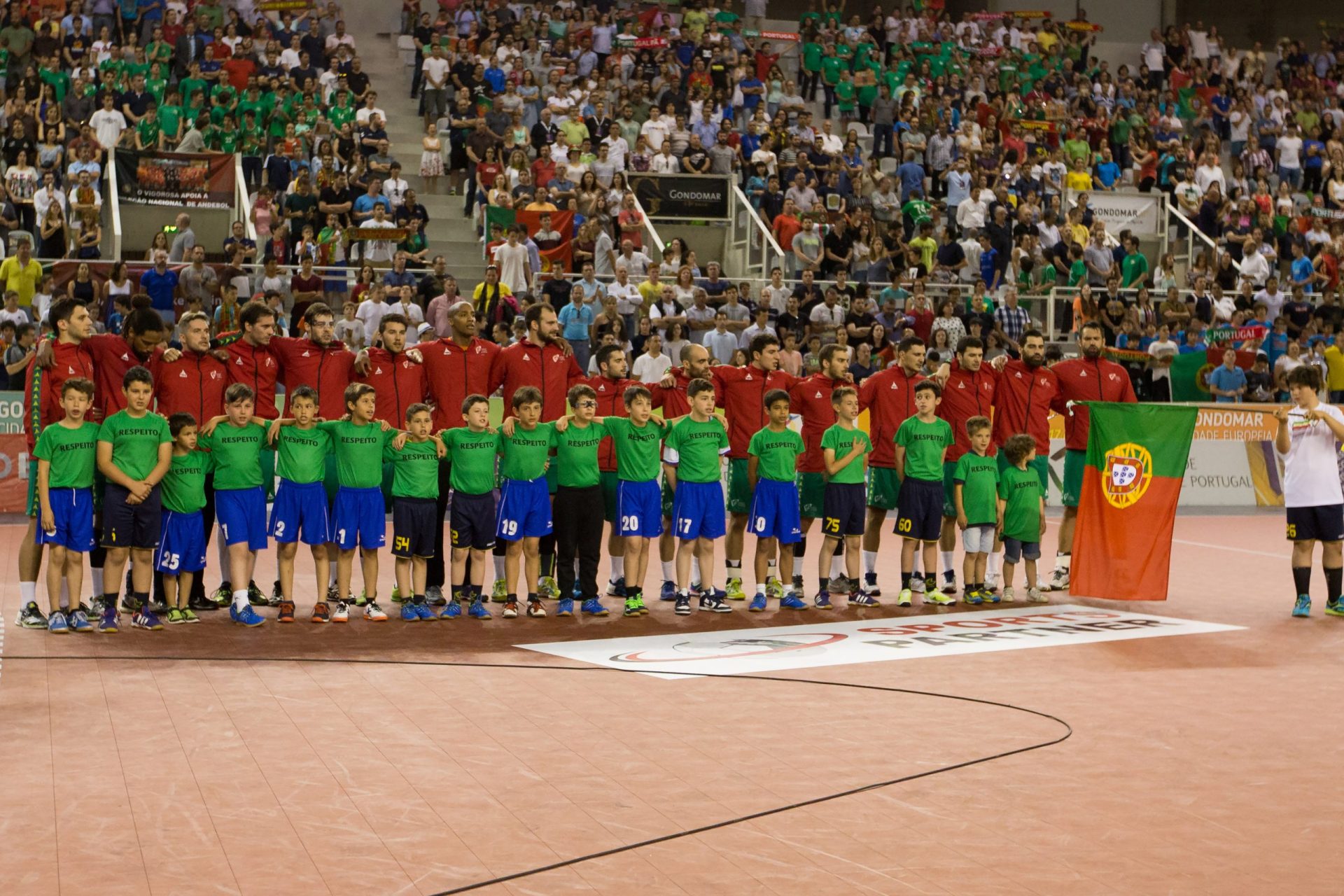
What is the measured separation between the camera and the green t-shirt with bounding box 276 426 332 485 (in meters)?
11.2

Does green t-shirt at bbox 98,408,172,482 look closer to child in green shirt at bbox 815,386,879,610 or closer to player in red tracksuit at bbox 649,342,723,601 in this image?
player in red tracksuit at bbox 649,342,723,601

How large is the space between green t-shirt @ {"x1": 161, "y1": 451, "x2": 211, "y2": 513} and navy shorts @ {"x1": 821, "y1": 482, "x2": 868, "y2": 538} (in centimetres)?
491

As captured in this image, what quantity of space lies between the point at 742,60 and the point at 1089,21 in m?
11.8

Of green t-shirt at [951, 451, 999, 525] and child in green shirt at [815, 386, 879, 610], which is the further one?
green t-shirt at [951, 451, 999, 525]

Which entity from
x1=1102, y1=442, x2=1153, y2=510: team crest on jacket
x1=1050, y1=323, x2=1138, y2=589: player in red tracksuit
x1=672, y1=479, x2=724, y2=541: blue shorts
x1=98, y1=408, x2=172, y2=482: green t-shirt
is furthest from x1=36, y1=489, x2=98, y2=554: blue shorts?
x1=1102, y1=442, x2=1153, y2=510: team crest on jacket

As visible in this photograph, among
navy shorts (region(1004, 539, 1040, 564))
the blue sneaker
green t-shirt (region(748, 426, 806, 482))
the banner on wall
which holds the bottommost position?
the blue sneaker

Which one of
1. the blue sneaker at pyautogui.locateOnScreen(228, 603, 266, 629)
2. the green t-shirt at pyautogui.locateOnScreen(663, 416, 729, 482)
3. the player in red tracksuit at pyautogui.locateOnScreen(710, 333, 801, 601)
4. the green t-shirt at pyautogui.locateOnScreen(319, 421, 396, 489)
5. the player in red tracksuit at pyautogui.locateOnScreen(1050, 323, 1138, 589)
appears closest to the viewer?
the blue sneaker at pyautogui.locateOnScreen(228, 603, 266, 629)

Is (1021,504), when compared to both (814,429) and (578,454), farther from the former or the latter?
(578,454)

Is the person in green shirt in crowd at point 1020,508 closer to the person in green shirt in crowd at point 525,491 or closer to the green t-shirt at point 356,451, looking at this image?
the person in green shirt in crowd at point 525,491

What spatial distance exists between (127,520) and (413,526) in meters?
2.02

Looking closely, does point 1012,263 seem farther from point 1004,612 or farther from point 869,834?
point 869,834

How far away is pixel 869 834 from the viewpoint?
596cm

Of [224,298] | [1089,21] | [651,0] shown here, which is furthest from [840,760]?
[1089,21]

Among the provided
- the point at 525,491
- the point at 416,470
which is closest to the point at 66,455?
the point at 416,470
